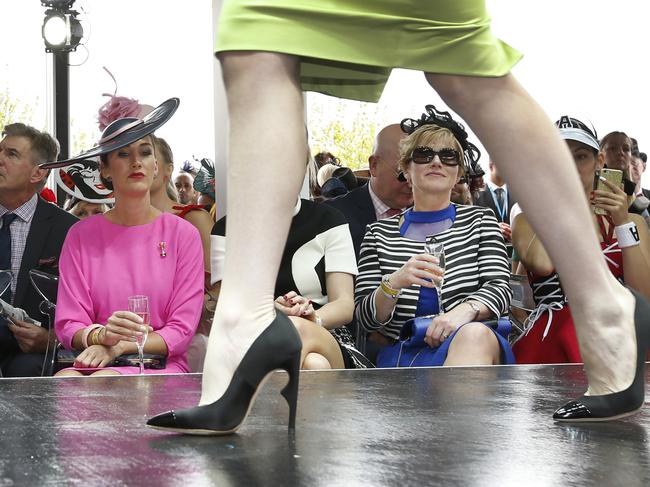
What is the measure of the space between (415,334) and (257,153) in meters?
1.88

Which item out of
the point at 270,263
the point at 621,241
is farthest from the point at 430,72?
the point at 621,241

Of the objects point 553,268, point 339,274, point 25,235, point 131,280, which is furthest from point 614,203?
point 25,235

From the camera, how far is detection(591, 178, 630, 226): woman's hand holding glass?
11.5 ft

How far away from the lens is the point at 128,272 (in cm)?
327

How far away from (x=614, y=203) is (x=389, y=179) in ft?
3.43

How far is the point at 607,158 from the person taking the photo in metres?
6.42

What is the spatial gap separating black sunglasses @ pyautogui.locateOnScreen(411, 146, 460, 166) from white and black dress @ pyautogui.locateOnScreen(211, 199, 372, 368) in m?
0.36

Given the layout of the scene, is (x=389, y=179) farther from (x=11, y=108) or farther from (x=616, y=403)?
(x=11, y=108)

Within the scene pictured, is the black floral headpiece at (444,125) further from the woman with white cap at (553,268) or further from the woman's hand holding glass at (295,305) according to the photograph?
the woman's hand holding glass at (295,305)

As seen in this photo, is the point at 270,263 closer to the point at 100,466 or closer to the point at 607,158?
the point at 100,466

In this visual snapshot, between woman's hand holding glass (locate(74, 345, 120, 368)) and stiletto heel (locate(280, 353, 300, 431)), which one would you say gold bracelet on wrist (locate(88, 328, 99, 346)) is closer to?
woman's hand holding glass (locate(74, 345, 120, 368))

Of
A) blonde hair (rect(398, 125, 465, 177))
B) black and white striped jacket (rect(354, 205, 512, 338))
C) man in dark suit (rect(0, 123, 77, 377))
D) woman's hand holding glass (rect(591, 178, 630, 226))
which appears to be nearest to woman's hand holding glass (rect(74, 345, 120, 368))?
man in dark suit (rect(0, 123, 77, 377))

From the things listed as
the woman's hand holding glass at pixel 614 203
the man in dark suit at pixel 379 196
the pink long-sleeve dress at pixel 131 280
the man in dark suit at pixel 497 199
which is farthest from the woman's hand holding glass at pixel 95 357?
the man in dark suit at pixel 497 199

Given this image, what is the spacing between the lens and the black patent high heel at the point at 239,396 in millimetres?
1411
